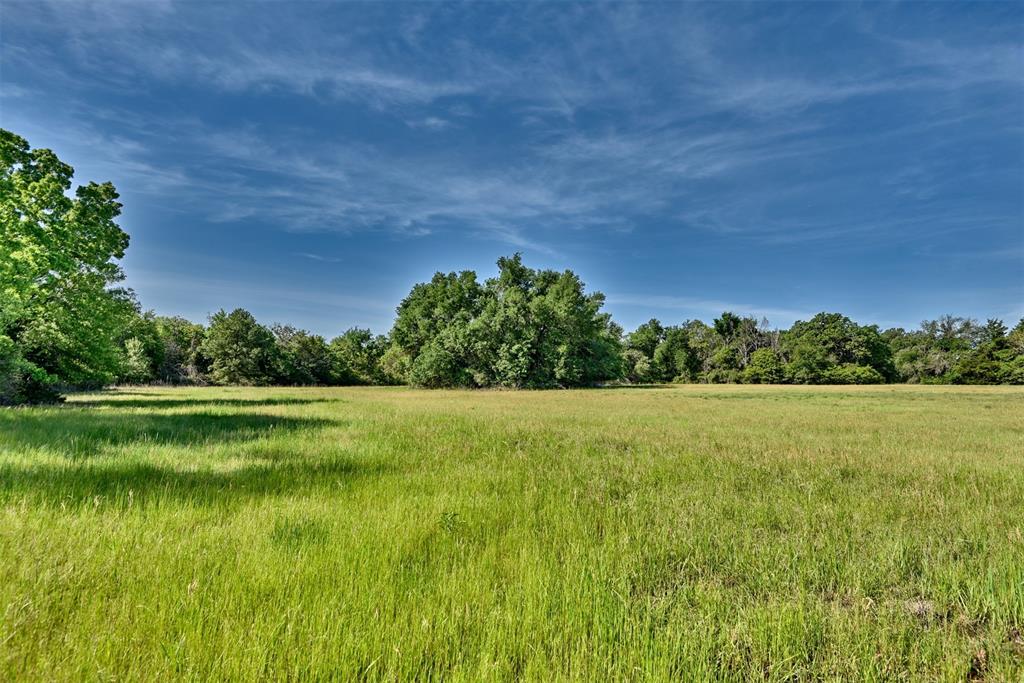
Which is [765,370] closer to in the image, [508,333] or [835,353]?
[835,353]

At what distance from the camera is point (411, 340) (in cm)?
6750

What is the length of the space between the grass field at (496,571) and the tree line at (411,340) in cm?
1684

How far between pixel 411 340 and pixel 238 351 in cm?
3095

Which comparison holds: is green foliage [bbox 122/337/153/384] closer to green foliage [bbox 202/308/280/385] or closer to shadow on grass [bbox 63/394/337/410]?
green foliage [bbox 202/308/280/385]

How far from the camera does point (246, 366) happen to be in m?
71.7

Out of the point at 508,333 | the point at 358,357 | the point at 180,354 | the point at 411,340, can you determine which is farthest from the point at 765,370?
the point at 180,354

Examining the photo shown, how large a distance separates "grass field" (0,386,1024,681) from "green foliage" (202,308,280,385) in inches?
2899

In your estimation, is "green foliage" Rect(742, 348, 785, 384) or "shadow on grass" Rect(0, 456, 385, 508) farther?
"green foliage" Rect(742, 348, 785, 384)

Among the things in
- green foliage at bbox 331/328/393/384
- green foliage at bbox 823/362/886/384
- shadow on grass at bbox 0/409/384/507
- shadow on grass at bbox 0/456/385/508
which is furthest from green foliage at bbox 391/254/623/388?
green foliage at bbox 823/362/886/384

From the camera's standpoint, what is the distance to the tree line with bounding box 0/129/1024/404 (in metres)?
18.8

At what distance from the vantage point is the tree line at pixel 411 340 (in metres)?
18.8

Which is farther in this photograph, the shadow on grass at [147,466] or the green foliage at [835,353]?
the green foliage at [835,353]

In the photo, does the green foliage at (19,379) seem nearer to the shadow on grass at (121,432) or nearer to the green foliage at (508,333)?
the shadow on grass at (121,432)

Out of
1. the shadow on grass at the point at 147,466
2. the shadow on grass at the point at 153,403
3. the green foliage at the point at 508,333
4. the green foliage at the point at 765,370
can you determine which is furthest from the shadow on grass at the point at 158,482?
the green foliage at the point at 765,370
